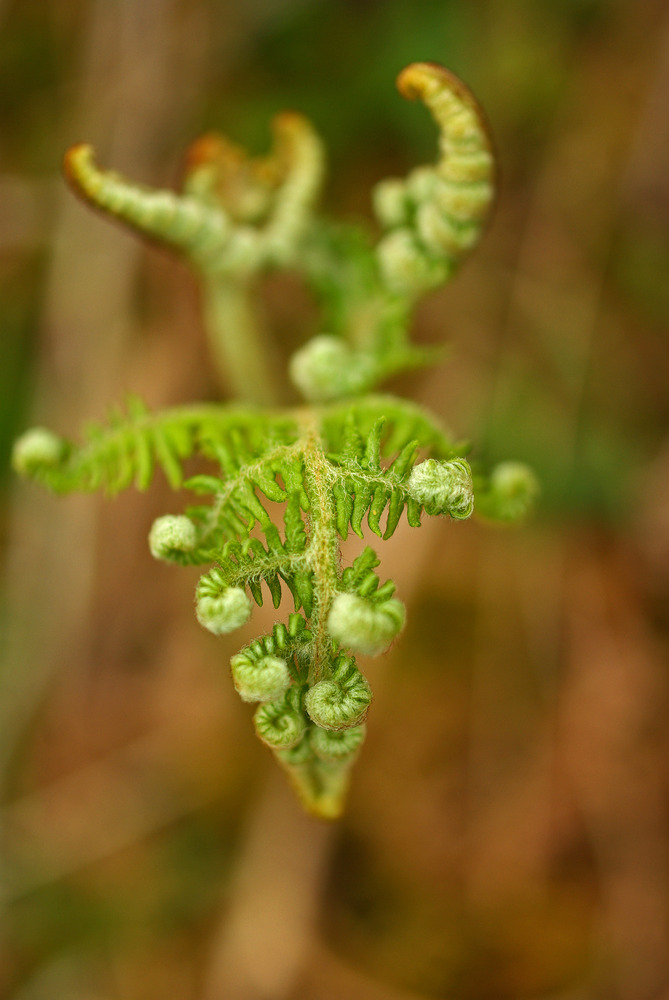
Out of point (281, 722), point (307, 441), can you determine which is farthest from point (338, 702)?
point (307, 441)

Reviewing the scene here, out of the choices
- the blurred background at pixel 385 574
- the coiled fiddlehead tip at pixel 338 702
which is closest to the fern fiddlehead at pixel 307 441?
the coiled fiddlehead tip at pixel 338 702

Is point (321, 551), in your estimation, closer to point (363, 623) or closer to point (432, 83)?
point (363, 623)

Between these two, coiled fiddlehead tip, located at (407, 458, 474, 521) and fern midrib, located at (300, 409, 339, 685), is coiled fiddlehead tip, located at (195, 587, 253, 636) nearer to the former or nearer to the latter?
fern midrib, located at (300, 409, 339, 685)

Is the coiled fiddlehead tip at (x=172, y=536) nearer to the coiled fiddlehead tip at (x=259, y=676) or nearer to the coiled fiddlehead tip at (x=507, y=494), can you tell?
the coiled fiddlehead tip at (x=259, y=676)

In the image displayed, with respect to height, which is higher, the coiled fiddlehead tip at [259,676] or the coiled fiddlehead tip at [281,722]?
the coiled fiddlehead tip at [259,676]

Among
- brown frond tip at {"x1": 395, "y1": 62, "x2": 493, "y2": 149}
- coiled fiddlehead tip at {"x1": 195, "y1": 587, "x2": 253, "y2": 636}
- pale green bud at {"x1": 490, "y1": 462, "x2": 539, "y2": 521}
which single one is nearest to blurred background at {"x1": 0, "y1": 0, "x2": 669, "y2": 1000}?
pale green bud at {"x1": 490, "y1": 462, "x2": 539, "y2": 521}

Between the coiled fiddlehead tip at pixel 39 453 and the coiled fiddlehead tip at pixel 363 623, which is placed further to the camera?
the coiled fiddlehead tip at pixel 39 453

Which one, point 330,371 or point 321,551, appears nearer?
point 321,551
